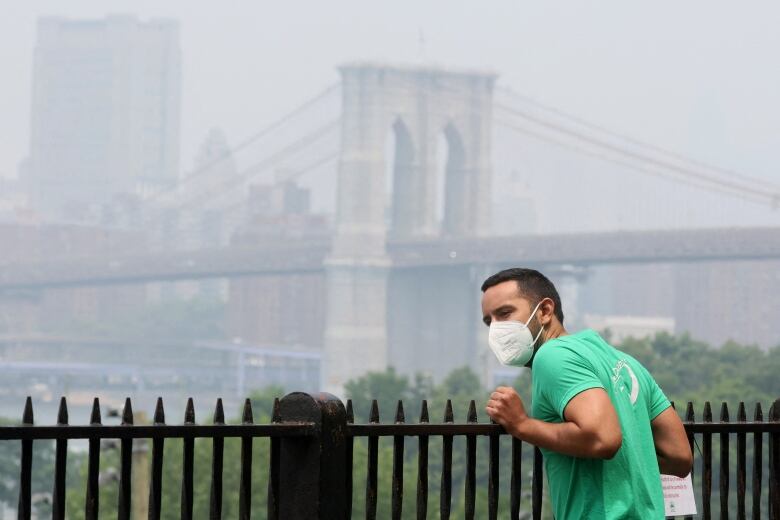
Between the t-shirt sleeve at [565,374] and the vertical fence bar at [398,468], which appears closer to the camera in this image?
the t-shirt sleeve at [565,374]

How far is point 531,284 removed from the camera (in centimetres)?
380

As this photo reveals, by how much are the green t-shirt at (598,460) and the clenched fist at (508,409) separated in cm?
3

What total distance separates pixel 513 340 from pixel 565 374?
0.59 feet

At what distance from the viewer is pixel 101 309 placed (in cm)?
13912

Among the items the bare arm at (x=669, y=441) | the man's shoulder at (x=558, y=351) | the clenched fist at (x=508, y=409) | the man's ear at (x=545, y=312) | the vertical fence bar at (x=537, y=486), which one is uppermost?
the man's ear at (x=545, y=312)

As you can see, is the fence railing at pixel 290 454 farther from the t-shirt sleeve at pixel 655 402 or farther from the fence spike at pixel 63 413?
the t-shirt sleeve at pixel 655 402

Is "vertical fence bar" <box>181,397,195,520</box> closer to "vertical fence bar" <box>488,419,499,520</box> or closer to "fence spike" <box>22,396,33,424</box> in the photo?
"fence spike" <box>22,396,33,424</box>

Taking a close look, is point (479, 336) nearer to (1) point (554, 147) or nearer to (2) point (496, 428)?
(1) point (554, 147)

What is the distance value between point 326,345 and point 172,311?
4725 centimetres

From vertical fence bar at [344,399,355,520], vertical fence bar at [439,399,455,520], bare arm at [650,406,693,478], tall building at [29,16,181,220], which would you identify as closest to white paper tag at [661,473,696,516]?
bare arm at [650,406,693,478]

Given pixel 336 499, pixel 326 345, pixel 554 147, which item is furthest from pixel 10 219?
pixel 336 499

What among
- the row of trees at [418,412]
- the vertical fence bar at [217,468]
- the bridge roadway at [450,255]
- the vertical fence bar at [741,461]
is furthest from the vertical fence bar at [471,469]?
the bridge roadway at [450,255]

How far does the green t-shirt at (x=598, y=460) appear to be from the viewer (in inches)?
142

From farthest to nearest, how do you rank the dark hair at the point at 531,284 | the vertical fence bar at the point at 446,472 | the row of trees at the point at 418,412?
1. the row of trees at the point at 418,412
2. the vertical fence bar at the point at 446,472
3. the dark hair at the point at 531,284
